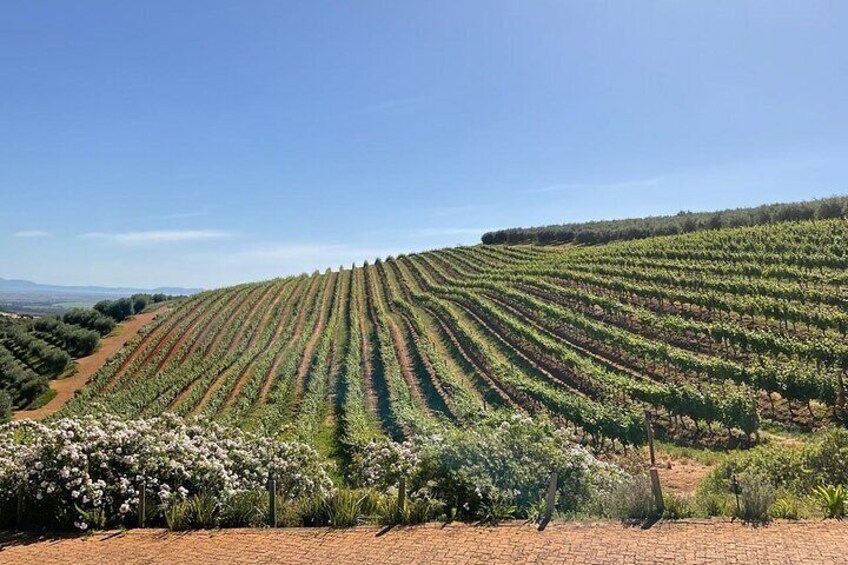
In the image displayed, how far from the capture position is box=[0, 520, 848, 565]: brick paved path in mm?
8656

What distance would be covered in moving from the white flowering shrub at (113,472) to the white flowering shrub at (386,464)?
1.15 meters

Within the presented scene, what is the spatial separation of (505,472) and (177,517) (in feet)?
22.1

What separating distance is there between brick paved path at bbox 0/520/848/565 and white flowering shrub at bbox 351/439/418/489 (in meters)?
2.53

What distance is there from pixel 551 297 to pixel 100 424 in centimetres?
3737

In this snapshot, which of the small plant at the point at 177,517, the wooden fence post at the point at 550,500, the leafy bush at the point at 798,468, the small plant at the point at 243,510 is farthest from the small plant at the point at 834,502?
the small plant at the point at 177,517

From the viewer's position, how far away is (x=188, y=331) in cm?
5019

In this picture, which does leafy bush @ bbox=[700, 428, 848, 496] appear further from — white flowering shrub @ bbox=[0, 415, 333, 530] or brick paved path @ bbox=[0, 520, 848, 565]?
white flowering shrub @ bbox=[0, 415, 333, 530]

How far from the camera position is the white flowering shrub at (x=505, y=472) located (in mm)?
11312

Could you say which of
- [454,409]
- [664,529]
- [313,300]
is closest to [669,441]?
[454,409]

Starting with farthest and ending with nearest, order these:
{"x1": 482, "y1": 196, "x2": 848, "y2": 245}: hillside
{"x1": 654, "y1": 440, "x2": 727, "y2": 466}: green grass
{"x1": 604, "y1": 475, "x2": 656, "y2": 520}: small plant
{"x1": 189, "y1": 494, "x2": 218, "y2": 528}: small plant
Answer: {"x1": 482, "y1": 196, "x2": 848, "y2": 245}: hillside < {"x1": 654, "y1": 440, "x2": 727, "y2": 466}: green grass < {"x1": 189, "y1": 494, "x2": 218, "y2": 528}: small plant < {"x1": 604, "y1": 475, "x2": 656, "y2": 520}: small plant

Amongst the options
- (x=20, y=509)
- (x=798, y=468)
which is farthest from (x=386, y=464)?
(x=798, y=468)

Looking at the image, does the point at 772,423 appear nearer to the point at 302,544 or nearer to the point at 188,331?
the point at 302,544

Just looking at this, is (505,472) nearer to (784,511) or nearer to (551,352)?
(784,511)

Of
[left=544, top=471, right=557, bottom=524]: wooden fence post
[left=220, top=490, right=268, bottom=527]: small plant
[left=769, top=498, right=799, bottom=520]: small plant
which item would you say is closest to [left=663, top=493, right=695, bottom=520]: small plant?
[left=769, top=498, right=799, bottom=520]: small plant
